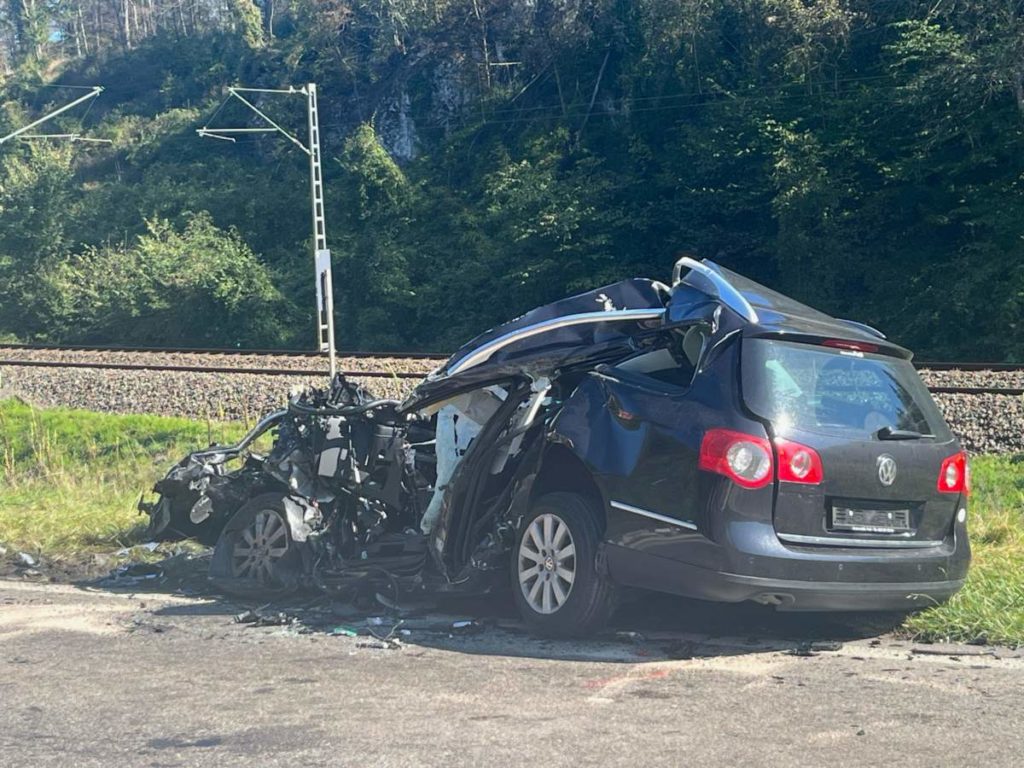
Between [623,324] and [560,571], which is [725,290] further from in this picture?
[560,571]

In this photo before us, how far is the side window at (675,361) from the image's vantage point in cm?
640

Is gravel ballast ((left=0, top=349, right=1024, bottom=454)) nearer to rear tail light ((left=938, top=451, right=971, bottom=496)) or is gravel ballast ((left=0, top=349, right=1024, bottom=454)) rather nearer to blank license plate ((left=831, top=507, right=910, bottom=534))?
rear tail light ((left=938, top=451, right=971, bottom=496))

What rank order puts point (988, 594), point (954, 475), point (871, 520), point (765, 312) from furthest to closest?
point (988, 594)
point (954, 475)
point (765, 312)
point (871, 520)

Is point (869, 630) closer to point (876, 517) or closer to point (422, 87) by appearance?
point (876, 517)

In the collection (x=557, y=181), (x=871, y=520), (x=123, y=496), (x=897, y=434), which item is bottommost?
(x=123, y=496)

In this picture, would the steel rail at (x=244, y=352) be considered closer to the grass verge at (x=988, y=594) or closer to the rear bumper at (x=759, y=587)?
the grass verge at (x=988, y=594)

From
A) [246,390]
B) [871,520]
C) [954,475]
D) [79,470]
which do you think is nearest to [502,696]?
[871,520]

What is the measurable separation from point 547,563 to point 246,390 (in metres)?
16.7

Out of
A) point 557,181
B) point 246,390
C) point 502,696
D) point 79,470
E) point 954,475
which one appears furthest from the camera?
point 557,181

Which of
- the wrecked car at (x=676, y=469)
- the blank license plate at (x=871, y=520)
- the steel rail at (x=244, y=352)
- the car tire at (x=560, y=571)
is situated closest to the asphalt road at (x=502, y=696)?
the car tire at (x=560, y=571)

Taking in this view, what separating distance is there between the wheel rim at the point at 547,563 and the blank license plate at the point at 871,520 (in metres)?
1.36

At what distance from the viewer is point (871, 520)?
20.2ft

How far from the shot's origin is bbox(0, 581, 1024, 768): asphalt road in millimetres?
4586

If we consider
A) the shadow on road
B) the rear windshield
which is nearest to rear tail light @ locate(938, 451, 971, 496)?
the rear windshield
